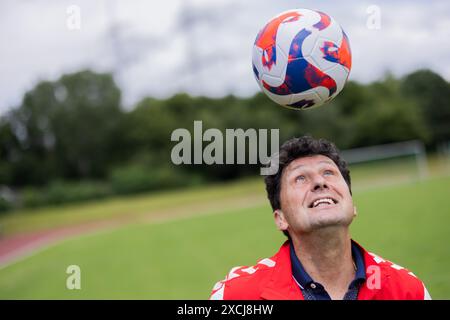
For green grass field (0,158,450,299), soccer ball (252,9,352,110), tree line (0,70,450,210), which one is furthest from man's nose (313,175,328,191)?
tree line (0,70,450,210)

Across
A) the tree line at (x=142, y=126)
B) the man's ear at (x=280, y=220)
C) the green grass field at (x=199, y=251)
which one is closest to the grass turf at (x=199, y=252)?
the green grass field at (x=199, y=251)

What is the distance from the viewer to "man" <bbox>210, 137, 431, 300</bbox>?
277cm

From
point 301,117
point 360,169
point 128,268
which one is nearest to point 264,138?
point 128,268

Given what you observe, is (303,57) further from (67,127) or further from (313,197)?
(67,127)

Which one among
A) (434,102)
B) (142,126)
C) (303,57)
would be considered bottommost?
(303,57)

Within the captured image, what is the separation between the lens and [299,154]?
305cm

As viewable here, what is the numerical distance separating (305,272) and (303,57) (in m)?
1.38

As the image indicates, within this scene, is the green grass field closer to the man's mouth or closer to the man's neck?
the man's neck

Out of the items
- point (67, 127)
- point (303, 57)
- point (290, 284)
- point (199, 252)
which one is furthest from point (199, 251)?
point (67, 127)

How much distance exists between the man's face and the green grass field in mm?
4095

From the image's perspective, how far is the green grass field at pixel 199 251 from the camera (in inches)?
353

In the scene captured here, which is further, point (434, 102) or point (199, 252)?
point (434, 102)

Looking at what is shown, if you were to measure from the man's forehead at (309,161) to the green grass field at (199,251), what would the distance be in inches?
161
